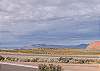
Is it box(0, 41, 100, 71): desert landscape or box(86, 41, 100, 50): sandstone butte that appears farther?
box(86, 41, 100, 50): sandstone butte

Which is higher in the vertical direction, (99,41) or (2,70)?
(99,41)

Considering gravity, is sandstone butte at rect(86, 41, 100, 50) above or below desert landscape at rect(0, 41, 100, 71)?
above

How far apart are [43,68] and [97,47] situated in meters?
133

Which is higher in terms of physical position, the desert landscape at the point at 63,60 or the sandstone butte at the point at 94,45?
the sandstone butte at the point at 94,45

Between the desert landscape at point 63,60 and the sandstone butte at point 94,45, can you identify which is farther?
the sandstone butte at point 94,45

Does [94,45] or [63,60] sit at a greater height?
[94,45]

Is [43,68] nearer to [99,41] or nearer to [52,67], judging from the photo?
[52,67]

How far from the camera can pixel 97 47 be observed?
498ft

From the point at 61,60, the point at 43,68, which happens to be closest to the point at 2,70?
the point at 43,68

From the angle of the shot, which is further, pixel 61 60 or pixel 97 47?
pixel 97 47

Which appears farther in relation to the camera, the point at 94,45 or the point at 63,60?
the point at 94,45

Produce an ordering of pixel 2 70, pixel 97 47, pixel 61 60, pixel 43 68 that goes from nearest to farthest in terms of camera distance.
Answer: pixel 43 68
pixel 2 70
pixel 61 60
pixel 97 47

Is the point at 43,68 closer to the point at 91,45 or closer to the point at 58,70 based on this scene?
the point at 58,70

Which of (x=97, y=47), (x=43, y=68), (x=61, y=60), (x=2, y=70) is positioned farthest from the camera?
(x=97, y=47)
